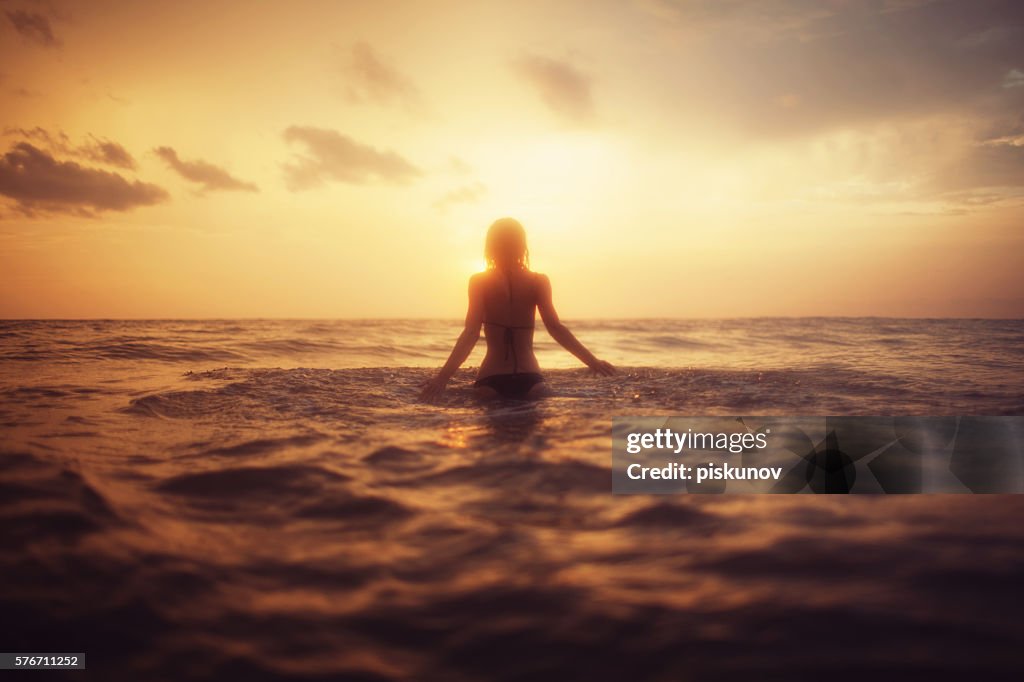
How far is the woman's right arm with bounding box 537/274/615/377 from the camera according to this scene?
5.90m

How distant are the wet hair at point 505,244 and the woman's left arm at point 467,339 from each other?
1.04ft

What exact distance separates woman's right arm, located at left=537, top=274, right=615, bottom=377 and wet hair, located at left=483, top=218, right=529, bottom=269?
13.5 inches

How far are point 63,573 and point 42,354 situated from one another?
1134cm

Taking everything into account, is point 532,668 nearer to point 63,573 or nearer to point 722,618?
point 722,618

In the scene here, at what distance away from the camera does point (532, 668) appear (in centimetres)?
178

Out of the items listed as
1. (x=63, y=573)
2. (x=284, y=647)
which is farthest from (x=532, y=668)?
(x=63, y=573)

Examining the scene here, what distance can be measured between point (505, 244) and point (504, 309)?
69cm

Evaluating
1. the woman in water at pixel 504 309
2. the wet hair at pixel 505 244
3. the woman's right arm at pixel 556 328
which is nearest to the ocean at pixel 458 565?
the woman in water at pixel 504 309

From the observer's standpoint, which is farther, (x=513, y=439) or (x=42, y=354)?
(x=42, y=354)

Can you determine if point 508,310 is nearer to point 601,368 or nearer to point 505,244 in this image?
point 505,244

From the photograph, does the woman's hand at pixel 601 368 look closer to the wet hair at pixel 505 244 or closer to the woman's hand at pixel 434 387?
the wet hair at pixel 505 244

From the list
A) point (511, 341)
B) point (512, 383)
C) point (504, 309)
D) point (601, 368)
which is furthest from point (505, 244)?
point (601, 368)

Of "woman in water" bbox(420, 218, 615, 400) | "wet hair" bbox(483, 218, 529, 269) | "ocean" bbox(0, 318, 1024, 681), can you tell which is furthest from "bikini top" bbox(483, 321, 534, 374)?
"ocean" bbox(0, 318, 1024, 681)

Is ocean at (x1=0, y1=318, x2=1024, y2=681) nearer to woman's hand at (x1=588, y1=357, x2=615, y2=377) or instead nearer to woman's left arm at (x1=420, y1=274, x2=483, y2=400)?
woman's left arm at (x1=420, y1=274, x2=483, y2=400)
